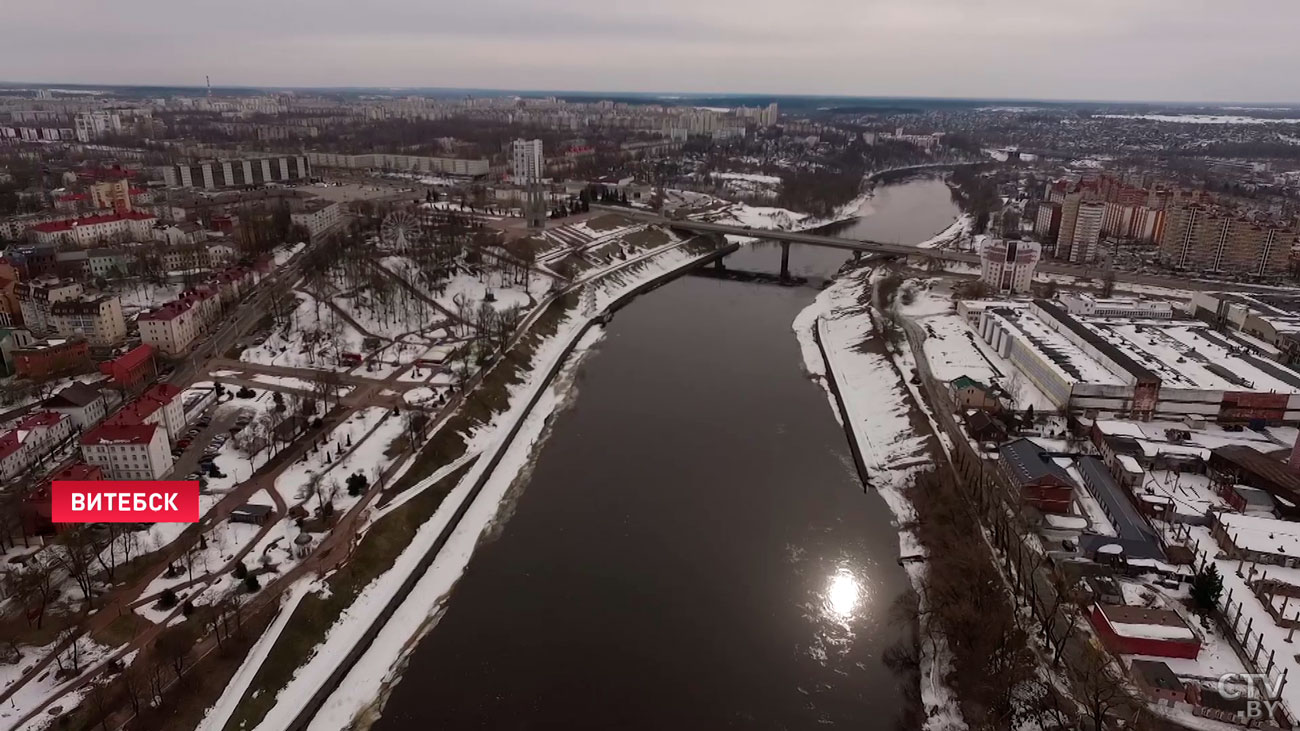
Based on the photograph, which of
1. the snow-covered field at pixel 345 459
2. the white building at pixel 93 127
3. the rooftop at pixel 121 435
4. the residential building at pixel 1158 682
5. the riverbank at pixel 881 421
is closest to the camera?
the residential building at pixel 1158 682

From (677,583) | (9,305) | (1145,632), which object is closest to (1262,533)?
(1145,632)

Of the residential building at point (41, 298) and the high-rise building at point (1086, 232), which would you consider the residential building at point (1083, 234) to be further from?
the residential building at point (41, 298)

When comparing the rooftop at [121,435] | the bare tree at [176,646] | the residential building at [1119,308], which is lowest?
the bare tree at [176,646]

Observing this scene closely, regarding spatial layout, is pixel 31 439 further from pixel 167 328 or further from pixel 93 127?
pixel 93 127

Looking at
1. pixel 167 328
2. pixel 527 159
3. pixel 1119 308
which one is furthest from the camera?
pixel 527 159

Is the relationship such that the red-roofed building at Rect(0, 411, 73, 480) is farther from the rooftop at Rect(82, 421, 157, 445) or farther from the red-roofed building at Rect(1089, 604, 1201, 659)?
the red-roofed building at Rect(1089, 604, 1201, 659)

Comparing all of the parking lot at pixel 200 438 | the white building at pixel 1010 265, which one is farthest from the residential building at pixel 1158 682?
the white building at pixel 1010 265
